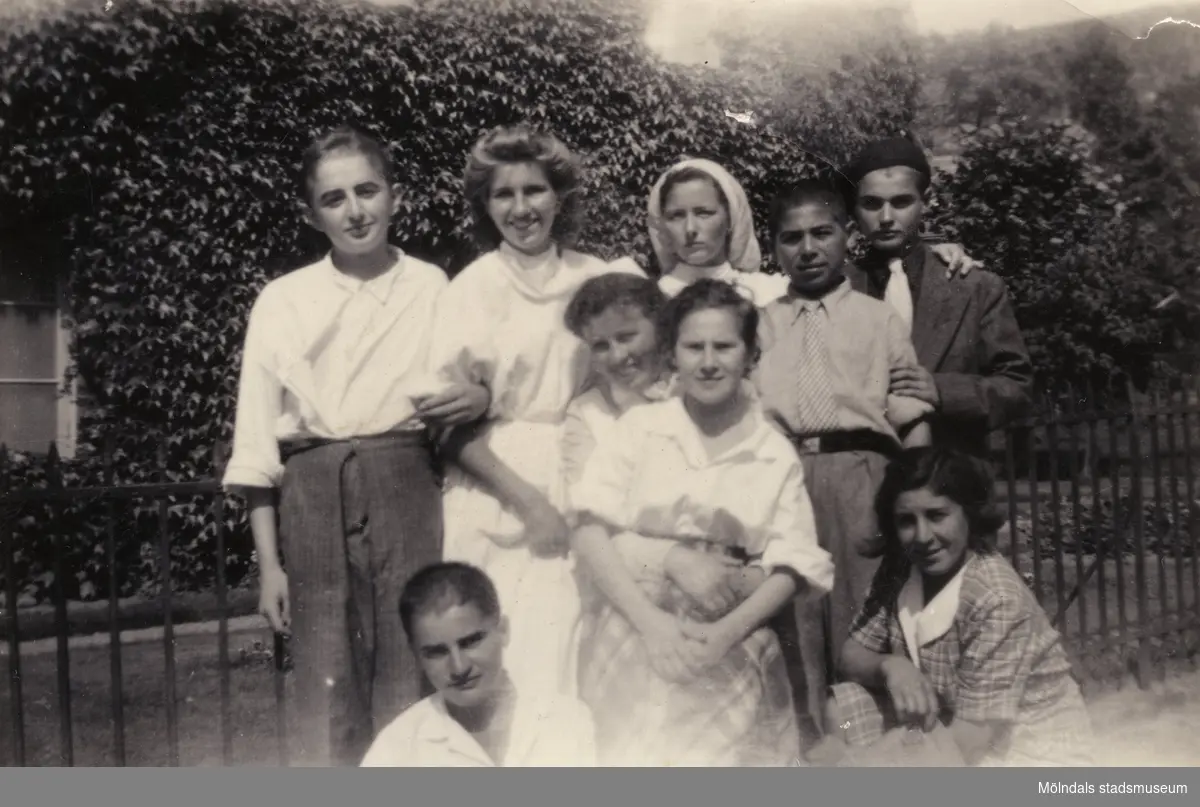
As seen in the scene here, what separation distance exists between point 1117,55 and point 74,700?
15.1 ft

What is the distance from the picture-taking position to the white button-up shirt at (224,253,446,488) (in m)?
3.25

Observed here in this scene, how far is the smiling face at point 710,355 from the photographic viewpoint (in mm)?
3225

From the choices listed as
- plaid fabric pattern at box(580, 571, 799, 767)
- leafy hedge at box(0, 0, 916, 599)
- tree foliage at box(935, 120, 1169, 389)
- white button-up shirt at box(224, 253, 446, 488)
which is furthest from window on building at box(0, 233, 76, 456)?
tree foliage at box(935, 120, 1169, 389)

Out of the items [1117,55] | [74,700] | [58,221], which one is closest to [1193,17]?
[1117,55]

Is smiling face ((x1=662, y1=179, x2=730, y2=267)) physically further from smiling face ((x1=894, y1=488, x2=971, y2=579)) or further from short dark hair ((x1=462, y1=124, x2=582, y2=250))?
smiling face ((x1=894, y1=488, x2=971, y2=579))

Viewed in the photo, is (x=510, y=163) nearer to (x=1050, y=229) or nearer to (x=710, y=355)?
(x=710, y=355)

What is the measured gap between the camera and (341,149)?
333 cm

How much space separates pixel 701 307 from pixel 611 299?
0.90 feet

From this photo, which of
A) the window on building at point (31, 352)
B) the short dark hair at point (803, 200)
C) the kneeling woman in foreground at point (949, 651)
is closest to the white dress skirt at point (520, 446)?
the short dark hair at point (803, 200)

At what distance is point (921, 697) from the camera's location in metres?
3.40

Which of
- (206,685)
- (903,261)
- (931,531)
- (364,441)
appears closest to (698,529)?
(931,531)

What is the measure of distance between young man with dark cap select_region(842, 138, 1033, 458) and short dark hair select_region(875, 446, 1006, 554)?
0.08m

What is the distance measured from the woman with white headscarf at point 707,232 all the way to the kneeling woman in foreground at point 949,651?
0.78m

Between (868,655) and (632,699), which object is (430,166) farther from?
(868,655)
